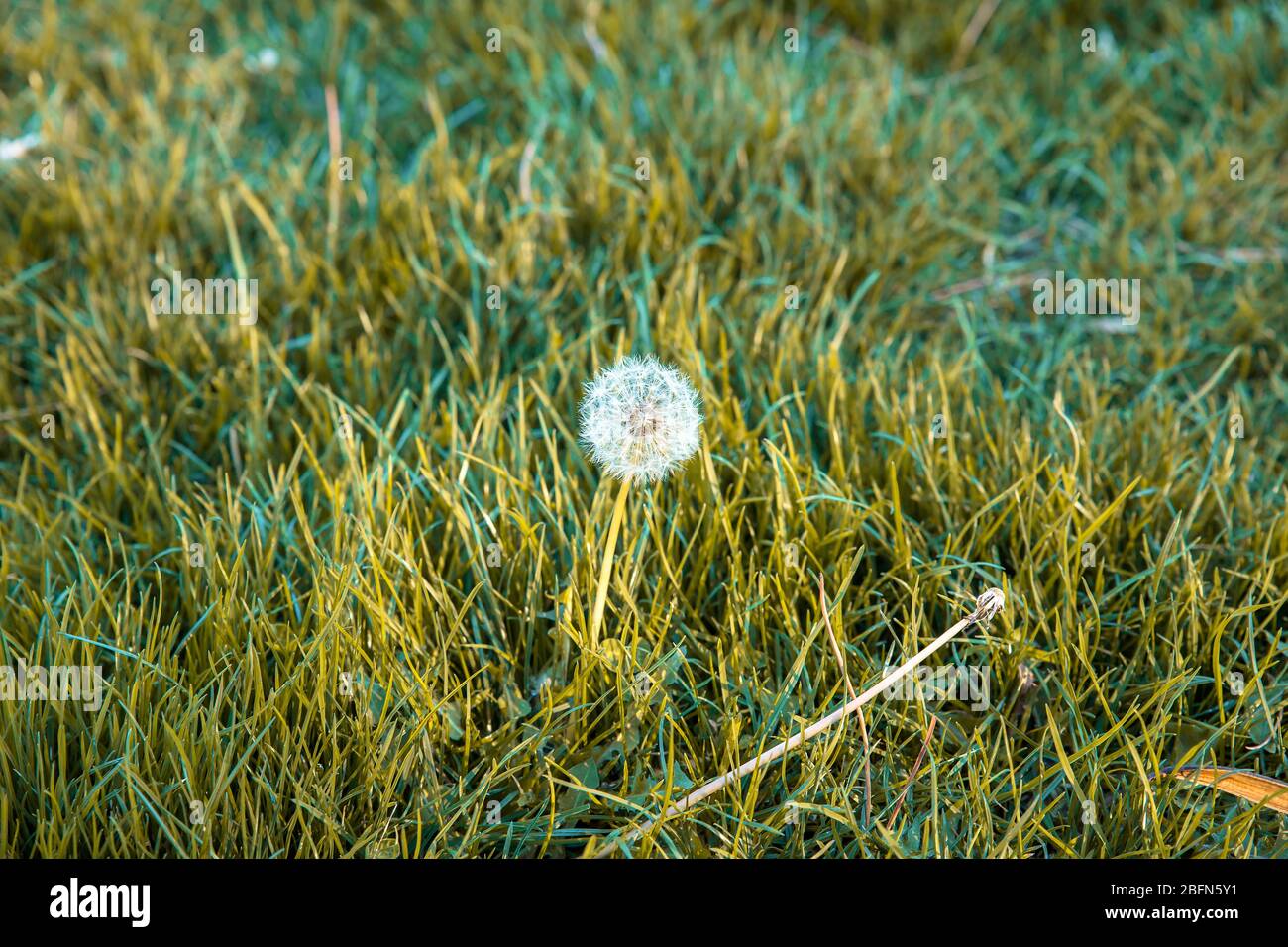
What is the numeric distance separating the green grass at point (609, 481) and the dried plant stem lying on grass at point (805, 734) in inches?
1.1

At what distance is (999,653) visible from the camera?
1937mm

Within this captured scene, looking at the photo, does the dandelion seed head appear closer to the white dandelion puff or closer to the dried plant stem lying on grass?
the white dandelion puff

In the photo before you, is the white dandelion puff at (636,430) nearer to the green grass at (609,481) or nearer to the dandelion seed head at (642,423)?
the dandelion seed head at (642,423)

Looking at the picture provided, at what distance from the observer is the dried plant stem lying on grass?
1.69 meters

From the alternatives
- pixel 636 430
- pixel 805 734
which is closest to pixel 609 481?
pixel 636 430

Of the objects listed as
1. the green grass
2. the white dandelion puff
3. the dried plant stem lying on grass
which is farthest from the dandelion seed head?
the dried plant stem lying on grass

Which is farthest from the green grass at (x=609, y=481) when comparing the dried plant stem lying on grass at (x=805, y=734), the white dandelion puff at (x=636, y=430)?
the white dandelion puff at (x=636, y=430)

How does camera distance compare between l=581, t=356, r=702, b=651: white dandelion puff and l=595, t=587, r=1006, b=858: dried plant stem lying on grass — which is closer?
l=595, t=587, r=1006, b=858: dried plant stem lying on grass

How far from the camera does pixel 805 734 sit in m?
1.77

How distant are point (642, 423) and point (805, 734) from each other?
540 millimetres

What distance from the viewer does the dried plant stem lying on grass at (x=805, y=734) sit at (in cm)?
169

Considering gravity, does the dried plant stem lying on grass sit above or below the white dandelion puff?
below

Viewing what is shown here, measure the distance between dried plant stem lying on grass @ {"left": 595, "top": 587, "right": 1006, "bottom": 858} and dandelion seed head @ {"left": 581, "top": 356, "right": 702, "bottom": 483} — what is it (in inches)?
18.3

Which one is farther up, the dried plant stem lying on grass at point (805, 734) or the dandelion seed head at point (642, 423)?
the dandelion seed head at point (642, 423)
